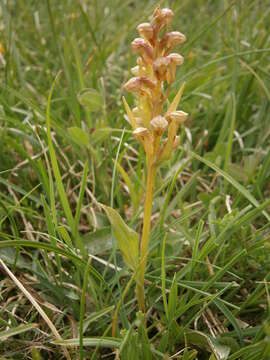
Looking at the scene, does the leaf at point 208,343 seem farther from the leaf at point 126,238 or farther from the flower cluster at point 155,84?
the flower cluster at point 155,84

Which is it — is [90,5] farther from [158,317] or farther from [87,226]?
[158,317]

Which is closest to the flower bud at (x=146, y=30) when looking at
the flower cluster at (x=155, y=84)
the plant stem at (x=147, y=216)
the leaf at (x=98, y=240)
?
the flower cluster at (x=155, y=84)

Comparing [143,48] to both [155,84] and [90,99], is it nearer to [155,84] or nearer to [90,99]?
[155,84]

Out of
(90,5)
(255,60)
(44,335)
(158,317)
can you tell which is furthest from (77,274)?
(90,5)

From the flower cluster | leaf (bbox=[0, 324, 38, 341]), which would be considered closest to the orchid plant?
the flower cluster

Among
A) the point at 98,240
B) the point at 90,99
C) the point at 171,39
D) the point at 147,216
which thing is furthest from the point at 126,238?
the point at 90,99

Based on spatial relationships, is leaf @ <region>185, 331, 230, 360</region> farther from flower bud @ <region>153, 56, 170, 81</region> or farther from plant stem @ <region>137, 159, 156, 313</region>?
flower bud @ <region>153, 56, 170, 81</region>
